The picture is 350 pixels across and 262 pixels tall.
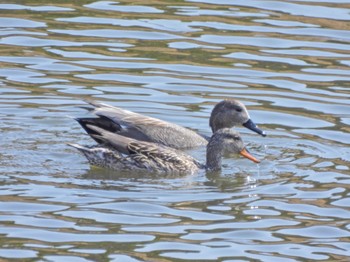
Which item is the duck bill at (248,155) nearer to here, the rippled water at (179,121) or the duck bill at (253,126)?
the rippled water at (179,121)

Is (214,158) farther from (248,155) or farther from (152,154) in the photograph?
(152,154)

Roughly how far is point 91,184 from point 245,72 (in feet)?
15.3

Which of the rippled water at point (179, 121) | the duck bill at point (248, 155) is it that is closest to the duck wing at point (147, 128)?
the rippled water at point (179, 121)

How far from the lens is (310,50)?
18.3 meters

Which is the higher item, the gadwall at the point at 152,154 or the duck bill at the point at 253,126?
the duck bill at the point at 253,126

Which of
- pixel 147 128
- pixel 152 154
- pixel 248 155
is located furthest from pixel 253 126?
pixel 152 154

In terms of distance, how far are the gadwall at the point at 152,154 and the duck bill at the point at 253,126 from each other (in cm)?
53

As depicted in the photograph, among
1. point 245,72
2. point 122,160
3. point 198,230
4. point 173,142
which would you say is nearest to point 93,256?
point 198,230

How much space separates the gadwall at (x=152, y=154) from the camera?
1421 cm

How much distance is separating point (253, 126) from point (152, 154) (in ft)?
4.97

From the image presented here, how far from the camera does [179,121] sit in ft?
52.7

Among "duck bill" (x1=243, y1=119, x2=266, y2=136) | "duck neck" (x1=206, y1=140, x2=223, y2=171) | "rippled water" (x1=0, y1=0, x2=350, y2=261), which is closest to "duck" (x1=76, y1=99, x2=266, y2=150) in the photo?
"duck bill" (x1=243, y1=119, x2=266, y2=136)

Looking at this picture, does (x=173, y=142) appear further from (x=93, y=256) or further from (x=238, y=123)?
(x=93, y=256)

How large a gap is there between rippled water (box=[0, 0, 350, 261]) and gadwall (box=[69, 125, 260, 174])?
19 cm
